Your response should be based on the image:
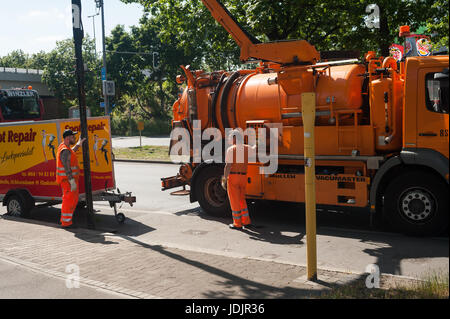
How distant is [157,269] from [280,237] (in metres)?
2.64

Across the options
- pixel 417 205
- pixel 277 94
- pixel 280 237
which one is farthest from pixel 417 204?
pixel 277 94

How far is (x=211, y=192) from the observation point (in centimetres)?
1044

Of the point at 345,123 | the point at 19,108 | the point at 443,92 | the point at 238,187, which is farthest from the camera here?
the point at 19,108

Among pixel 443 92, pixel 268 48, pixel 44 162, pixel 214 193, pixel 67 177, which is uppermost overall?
pixel 268 48

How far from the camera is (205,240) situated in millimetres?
8375

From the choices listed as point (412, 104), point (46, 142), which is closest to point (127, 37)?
point (46, 142)

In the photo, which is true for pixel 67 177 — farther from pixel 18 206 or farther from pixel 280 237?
pixel 280 237

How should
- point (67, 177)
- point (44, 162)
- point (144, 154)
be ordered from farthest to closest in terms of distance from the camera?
1. point (144, 154)
2. point (44, 162)
3. point (67, 177)

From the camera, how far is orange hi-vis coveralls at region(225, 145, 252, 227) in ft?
29.6

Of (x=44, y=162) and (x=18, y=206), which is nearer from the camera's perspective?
(x=44, y=162)

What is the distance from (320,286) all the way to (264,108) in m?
4.65

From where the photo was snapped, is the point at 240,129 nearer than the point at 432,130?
No

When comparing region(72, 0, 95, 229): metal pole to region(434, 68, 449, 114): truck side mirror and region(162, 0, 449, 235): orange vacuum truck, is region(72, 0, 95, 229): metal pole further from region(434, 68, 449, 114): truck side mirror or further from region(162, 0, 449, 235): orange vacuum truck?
region(434, 68, 449, 114): truck side mirror
